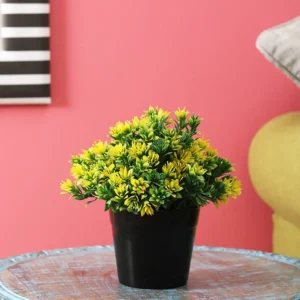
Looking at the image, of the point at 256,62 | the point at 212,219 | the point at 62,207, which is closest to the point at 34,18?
the point at 62,207

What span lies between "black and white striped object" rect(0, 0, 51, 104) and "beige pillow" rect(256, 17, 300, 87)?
55cm

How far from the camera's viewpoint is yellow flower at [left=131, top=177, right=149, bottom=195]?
2.97 ft

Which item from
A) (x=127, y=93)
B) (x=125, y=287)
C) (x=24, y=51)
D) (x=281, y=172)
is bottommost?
(x=125, y=287)

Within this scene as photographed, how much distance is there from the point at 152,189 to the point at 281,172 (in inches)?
24.5

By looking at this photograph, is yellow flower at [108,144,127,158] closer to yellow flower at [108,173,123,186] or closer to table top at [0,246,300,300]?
yellow flower at [108,173,123,186]

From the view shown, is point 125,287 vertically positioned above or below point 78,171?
below

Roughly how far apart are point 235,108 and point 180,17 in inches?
11.3

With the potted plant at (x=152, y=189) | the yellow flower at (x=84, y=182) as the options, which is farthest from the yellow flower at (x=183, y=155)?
the yellow flower at (x=84, y=182)

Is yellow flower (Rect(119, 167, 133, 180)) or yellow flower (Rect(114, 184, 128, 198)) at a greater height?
yellow flower (Rect(119, 167, 133, 180))

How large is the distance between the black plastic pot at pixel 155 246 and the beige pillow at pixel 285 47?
590mm

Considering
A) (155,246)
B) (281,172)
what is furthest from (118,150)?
(281,172)

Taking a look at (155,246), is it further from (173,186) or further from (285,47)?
(285,47)

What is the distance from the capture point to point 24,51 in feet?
5.37

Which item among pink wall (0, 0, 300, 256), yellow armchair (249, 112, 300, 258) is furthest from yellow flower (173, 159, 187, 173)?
pink wall (0, 0, 300, 256)
